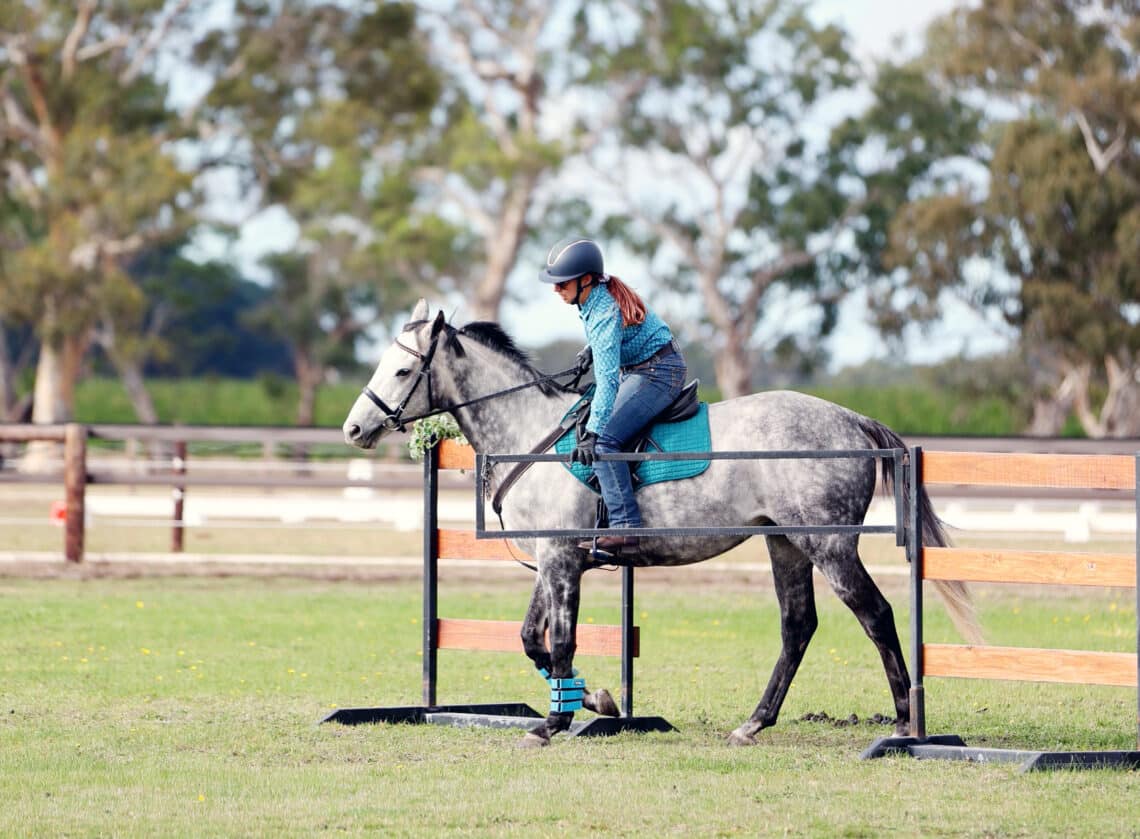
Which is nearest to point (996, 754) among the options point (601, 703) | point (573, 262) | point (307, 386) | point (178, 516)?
point (601, 703)

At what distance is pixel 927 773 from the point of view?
7.03 m

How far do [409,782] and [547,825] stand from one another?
40.9 inches

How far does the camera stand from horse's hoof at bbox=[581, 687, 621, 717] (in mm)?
8383

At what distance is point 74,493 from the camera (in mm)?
18062

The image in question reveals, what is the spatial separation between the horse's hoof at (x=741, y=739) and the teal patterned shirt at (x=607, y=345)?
5.25 feet

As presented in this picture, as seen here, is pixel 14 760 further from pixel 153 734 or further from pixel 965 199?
pixel 965 199

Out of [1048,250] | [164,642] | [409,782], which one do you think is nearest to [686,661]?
[164,642]

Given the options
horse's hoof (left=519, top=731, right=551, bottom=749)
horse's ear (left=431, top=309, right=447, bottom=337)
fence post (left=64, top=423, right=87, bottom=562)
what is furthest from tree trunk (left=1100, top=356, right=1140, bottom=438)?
horse's hoof (left=519, top=731, right=551, bottom=749)

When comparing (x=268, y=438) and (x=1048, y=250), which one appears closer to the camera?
(x=268, y=438)

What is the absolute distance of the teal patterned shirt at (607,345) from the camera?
7.86m

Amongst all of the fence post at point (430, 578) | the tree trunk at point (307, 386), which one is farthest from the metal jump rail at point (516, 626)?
the tree trunk at point (307, 386)

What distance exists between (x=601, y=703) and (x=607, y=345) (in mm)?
1861

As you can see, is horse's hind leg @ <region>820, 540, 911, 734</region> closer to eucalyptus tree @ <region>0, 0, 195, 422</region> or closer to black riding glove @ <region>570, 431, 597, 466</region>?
black riding glove @ <region>570, 431, 597, 466</region>

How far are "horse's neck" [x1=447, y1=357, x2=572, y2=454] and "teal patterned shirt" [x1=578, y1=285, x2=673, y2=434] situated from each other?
0.56 metres
